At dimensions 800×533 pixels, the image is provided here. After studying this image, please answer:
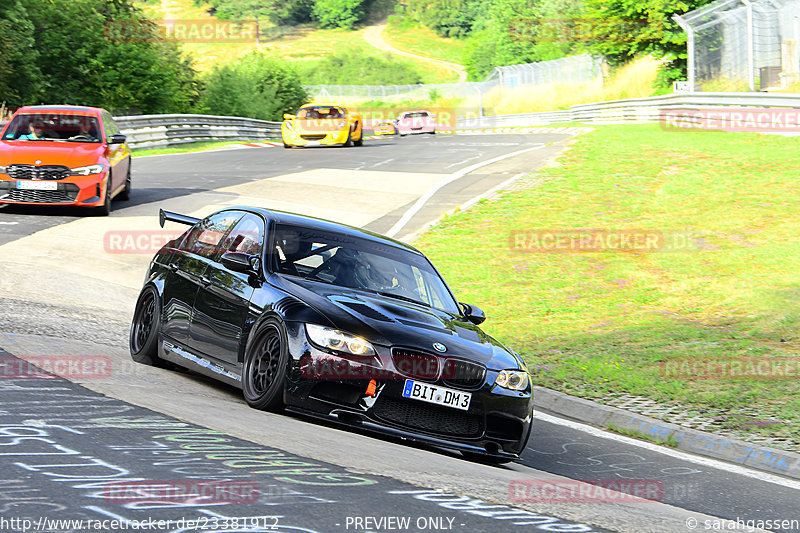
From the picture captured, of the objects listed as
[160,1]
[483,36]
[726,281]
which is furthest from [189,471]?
[160,1]

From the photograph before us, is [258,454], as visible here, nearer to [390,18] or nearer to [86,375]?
[86,375]

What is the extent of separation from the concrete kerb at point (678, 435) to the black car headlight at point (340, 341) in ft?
9.25

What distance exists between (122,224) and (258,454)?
12.7m

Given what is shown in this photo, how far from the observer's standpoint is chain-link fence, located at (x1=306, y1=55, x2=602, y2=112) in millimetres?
65438

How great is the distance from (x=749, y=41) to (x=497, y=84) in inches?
2001

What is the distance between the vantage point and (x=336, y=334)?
688 cm

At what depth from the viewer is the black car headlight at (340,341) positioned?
6816 mm

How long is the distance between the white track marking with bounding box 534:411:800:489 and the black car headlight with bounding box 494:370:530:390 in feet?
4.32

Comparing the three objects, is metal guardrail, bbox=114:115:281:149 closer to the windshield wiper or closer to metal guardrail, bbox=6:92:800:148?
metal guardrail, bbox=6:92:800:148

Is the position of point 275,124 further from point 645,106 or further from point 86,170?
point 86,170

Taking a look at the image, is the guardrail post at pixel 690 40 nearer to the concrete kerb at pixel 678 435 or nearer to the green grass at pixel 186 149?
the green grass at pixel 186 149

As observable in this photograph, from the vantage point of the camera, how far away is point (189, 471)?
4.90 metres

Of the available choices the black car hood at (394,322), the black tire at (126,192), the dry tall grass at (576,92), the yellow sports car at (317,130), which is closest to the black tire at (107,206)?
the black tire at (126,192)

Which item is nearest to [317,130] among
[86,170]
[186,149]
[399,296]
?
[186,149]
